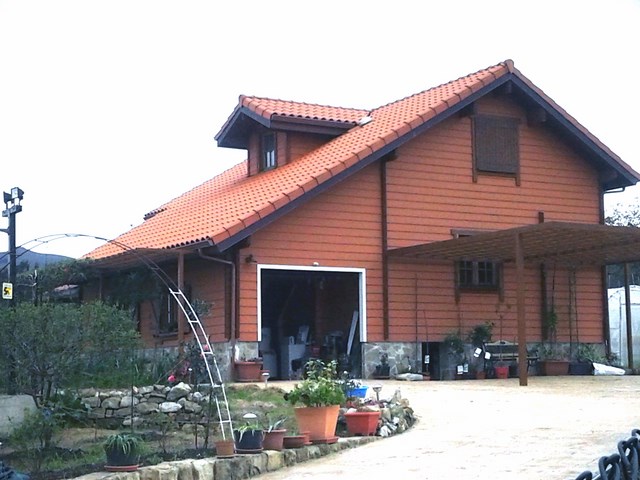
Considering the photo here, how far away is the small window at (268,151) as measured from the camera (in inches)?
886

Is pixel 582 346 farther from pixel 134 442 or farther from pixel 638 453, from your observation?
pixel 638 453

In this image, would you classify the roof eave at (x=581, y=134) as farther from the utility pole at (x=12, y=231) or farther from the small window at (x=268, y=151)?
the utility pole at (x=12, y=231)

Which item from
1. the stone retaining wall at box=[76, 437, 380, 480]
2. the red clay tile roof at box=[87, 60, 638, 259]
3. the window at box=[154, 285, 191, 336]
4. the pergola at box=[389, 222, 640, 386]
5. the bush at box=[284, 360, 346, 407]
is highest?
the red clay tile roof at box=[87, 60, 638, 259]

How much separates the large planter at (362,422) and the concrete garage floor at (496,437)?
30cm

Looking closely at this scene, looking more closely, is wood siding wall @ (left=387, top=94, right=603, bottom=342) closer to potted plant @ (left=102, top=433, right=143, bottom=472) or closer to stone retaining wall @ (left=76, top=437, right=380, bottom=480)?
stone retaining wall @ (left=76, top=437, right=380, bottom=480)

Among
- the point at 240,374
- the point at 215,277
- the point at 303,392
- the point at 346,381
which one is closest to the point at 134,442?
the point at 303,392

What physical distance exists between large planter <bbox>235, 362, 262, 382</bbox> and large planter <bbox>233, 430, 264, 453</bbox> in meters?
7.25

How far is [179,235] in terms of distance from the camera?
64.6 feet

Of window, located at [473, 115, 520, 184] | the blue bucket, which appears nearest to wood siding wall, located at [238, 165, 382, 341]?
window, located at [473, 115, 520, 184]

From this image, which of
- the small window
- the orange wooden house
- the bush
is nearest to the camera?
the bush

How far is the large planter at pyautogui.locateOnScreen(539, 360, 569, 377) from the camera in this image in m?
21.0

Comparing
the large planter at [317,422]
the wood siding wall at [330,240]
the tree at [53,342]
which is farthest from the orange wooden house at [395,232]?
the large planter at [317,422]

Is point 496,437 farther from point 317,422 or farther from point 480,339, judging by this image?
point 480,339

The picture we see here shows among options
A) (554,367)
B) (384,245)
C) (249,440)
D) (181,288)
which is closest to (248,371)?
(181,288)
